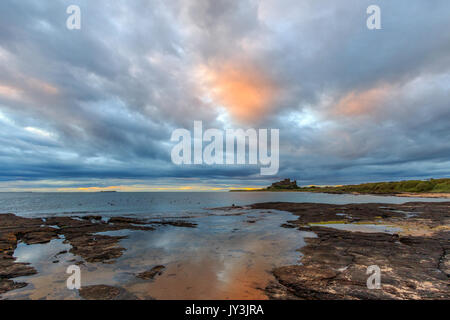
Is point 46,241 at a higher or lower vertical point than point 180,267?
lower

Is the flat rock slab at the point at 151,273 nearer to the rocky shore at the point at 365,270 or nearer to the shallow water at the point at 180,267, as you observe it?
the shallow water at the point at 180,267

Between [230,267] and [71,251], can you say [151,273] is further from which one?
[71,251]

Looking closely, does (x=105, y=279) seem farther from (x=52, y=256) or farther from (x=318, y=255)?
(x=318, y=255)

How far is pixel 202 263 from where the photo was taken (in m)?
15.7

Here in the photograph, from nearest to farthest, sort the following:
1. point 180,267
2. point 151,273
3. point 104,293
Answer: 1. point 104,293
2. point 151,273
3. point 180,267

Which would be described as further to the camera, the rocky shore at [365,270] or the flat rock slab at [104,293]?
the flat rock slab at [104,293]

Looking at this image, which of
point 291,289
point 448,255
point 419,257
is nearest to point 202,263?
point 291,289

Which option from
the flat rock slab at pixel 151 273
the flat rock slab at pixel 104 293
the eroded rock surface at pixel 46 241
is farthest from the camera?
the eroded rock surface at pixel 46 241

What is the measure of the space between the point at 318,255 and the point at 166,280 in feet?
39.7

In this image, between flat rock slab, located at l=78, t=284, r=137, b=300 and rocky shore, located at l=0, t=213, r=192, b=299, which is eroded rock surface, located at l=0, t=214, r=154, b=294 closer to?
rocky shore, located at l=0, t=213, r=192, b=299

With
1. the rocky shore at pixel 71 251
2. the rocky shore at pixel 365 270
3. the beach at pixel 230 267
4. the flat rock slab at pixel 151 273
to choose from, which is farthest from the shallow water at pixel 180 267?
the rocky shore at pixel 365 270

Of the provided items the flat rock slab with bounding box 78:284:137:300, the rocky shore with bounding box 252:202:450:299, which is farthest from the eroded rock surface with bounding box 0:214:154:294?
the rocky shore with bounding box 252:202:450:299

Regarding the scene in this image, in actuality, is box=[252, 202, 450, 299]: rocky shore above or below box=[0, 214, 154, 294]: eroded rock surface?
above

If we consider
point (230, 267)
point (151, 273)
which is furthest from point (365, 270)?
point (151, 273)
